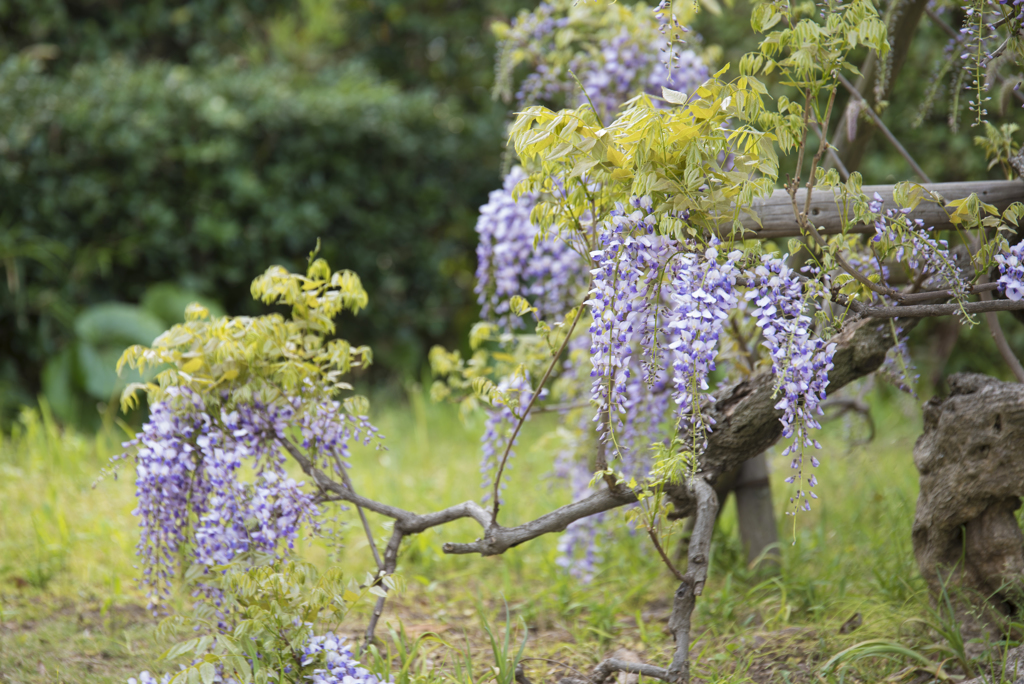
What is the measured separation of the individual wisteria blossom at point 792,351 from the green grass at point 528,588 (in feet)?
0.84

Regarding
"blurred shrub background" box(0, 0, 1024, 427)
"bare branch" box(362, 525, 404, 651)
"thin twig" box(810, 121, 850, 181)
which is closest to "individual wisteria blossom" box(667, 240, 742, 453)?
"thin twig" box(810, 121, 850, 181)

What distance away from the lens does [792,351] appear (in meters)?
1.39

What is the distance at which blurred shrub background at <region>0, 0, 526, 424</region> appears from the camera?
409 centimetres

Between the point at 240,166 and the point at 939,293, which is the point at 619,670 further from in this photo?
the point at 240,166

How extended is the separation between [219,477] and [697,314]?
3.72 ft

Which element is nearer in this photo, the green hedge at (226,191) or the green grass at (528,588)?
the green grass at (528,588)

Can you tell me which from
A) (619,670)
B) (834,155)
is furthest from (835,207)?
(619,670)

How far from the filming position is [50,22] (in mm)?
4848

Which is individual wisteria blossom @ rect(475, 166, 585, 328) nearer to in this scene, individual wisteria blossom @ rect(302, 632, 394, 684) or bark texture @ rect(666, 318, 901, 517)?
bark texture @ rect(666, 318, 901, 517)

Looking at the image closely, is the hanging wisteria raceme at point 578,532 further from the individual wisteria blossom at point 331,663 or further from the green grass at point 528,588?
Answer: the individual wisteria blossom at point 331,663

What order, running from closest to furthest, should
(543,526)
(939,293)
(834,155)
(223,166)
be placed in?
(939,293) < (543,526) < (834,155) < (223,166)

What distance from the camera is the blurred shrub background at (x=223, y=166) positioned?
4086 millimetres

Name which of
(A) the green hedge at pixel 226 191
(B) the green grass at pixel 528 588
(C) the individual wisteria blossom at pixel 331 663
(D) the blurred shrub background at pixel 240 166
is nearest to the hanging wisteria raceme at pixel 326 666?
(C) the individual wisteria blossom at pixel 331 663

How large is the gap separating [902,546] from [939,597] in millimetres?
374
